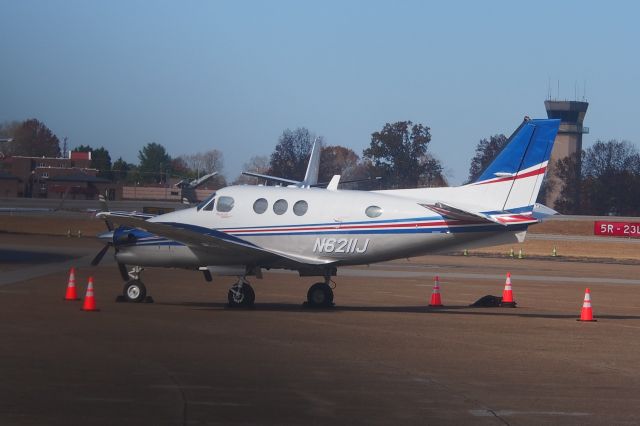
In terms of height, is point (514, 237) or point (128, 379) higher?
point (514, 237)

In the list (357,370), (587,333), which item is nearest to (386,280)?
(587,333)

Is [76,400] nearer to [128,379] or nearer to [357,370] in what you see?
[128,379]

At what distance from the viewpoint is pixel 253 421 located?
34.4 ft

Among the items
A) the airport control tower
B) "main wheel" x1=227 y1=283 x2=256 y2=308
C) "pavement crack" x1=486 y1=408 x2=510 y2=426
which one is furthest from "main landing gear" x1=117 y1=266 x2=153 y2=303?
the airport control tower

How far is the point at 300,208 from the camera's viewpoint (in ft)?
76.0

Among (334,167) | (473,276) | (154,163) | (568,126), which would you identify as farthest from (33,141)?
(473,276)

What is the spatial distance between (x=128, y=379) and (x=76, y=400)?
5.24 ft

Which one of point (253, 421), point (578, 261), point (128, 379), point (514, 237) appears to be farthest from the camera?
point (578, 261)

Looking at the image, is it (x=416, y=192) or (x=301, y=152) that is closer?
(x=416, y=192)

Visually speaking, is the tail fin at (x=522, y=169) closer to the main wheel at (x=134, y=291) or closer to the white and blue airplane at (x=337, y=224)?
the white and blue airplane at (x=337, y=224)

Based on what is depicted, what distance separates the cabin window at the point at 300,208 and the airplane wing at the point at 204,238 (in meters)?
0.99

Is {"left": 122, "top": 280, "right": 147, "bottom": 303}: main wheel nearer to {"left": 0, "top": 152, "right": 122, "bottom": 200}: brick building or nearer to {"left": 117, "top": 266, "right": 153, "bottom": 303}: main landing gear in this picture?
{"left": 117, "top": 266, "right": 153, "bottom": 303}: main landing gear

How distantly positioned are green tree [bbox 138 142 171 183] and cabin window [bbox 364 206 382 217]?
421ft

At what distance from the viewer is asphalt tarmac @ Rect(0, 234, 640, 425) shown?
1116 cm
